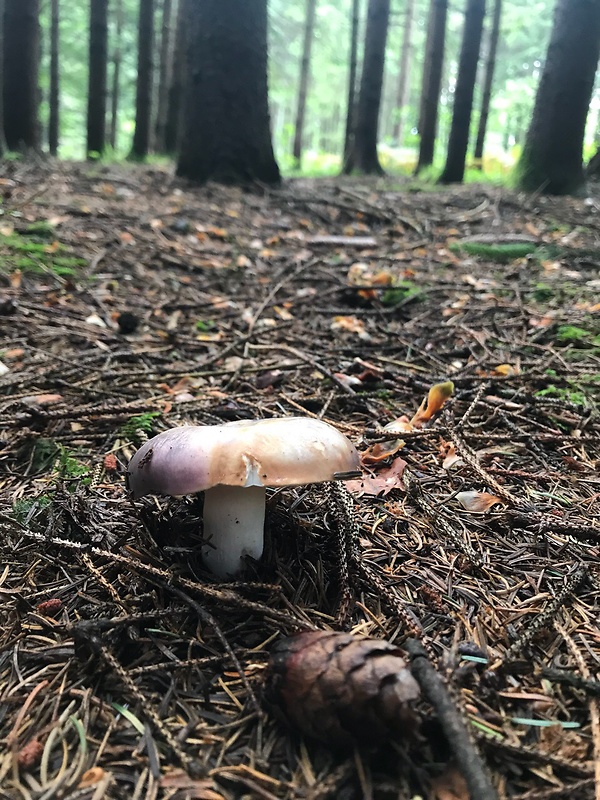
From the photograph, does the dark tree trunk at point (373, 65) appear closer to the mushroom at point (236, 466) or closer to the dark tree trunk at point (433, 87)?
the dark tree trunk at point (433, 87)

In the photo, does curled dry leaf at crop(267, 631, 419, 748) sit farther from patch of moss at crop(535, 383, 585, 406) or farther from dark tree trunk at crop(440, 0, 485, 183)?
dark tree trunk at crop(440, 0, 485, 183)

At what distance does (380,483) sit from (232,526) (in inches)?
26.0

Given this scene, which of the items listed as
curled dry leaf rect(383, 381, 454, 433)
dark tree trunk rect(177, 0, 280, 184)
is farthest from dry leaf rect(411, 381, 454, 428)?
dark tree trunk rect(177, 0, 280, 184)

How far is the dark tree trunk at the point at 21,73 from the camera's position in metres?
7.65

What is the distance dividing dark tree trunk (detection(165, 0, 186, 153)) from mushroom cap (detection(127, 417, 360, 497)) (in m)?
11.4

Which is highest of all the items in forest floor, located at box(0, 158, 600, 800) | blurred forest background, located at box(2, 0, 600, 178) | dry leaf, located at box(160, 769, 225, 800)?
blurred forest background, located at box(2, 0, 600, 178)

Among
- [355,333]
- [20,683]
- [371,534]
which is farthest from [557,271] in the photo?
[20,683]

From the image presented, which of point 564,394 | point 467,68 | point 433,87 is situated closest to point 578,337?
point 564,394

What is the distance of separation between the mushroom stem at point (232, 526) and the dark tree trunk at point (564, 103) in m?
7.55

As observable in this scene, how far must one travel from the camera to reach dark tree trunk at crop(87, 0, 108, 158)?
10.2m

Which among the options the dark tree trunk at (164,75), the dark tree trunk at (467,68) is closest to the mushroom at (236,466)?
the dark tree trunk at (467,68)

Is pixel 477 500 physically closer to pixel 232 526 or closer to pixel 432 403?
pixel 432 403

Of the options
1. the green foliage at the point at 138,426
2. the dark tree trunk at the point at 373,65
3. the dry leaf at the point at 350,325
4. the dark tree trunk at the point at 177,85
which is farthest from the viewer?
the dark tree trunk at the point at 177,85

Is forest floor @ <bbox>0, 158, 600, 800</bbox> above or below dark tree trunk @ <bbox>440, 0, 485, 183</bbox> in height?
below
